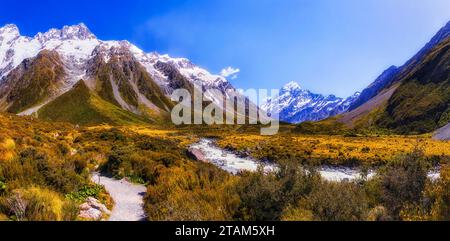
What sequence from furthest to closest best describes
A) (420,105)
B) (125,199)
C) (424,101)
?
1. (424,101)
2. (420,105)
3. (125,199)

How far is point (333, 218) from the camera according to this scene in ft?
31.7

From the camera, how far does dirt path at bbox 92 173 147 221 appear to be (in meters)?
14.8

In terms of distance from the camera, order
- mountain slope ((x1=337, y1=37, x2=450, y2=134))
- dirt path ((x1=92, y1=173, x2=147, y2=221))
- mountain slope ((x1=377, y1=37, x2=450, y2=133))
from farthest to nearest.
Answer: mountain slope ((x1=337, y1=37, x2=450, y2=134))
mountain slope ((x1=377, y1=37, x2=450, y2=133))
dirt path ((x1=92, y1=173, x2=147, y2=221))

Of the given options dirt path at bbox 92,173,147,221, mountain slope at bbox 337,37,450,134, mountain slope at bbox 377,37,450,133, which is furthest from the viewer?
mountain slope at bbox 337,37,450,134

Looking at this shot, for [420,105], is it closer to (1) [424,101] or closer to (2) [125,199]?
(1) [424,101]

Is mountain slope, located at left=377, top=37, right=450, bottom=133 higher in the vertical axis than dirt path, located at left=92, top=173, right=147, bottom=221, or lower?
higher

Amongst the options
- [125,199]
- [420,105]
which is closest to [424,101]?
[420,105]

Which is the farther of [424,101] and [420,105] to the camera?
[424,101]

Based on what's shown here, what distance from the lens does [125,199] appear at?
57.3ft

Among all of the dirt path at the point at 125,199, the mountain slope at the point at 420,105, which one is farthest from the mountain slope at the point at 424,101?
the dirt path at the point at 125,199

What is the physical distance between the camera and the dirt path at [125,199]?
14.8 meters

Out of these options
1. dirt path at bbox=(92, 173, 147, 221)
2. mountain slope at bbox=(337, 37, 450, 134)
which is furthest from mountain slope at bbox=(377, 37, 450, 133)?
dirt path at bbox=(92, 173, 147, 221)

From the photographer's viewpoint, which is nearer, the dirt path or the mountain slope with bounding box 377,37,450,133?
the dirt path

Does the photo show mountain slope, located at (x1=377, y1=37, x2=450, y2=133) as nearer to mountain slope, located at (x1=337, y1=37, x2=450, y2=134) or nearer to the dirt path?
mountain slope, located at (x1=337, y1=37, x2=450, y2=134)
